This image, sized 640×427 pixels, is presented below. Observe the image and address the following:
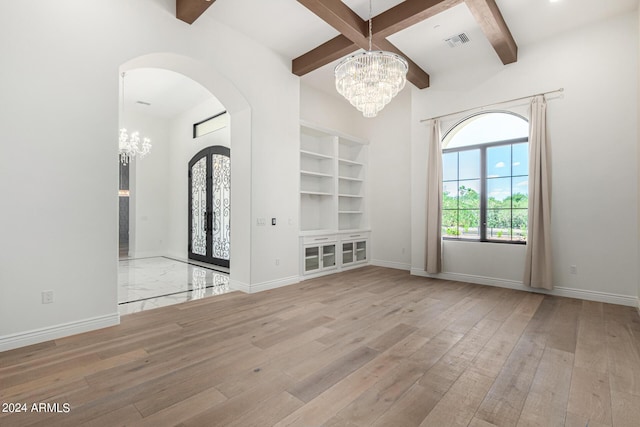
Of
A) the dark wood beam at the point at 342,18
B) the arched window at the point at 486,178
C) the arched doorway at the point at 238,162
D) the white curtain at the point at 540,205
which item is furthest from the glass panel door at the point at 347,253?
the dark wood beam at the point at 342,18

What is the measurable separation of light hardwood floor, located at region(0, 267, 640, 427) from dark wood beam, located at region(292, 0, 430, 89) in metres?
3.55

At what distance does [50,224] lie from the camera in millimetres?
2807

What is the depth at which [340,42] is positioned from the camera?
4.48 m

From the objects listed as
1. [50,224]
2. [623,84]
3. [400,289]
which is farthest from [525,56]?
[50,224]

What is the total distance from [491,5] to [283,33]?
2.71 metres

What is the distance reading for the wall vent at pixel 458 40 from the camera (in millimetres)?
4415

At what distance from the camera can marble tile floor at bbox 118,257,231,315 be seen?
13.4 ft

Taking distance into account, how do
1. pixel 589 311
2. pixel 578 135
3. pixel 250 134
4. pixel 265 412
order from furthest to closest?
pixel 250 134
pixel 578 135
pixel 589 311
pixel 265 412

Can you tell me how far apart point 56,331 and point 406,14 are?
199 inches

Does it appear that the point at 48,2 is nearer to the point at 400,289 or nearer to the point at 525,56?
the point at 400,289

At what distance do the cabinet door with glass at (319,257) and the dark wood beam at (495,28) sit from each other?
4094mm

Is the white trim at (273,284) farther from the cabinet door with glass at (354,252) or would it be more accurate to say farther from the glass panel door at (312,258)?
the cabinet door with glass at (354,252)

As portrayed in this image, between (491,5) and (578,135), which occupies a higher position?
(491,5)

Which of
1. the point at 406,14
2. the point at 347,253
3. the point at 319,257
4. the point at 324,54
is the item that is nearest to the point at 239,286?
the point at 319,257
